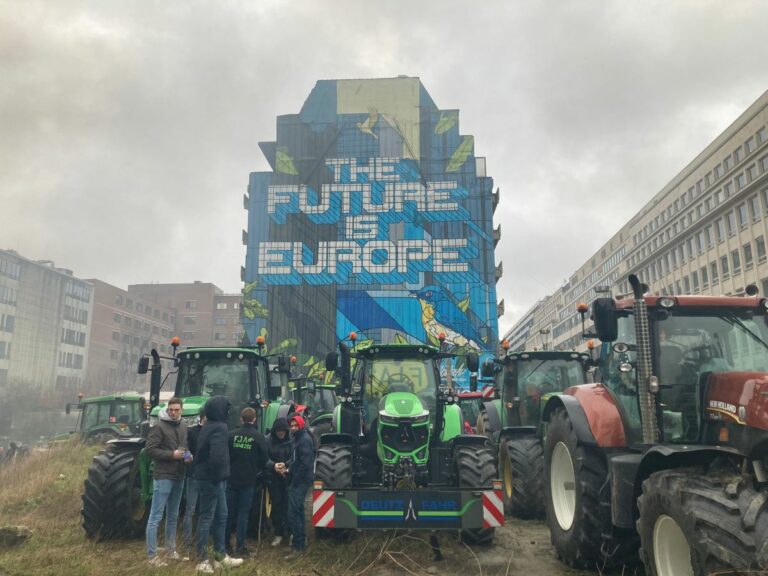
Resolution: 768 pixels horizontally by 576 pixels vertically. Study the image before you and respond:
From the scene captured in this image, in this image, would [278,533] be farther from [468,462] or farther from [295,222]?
[295,222]

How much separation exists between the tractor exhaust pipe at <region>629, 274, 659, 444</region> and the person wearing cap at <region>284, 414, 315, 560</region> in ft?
13.1

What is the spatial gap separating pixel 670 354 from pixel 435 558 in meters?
3.43

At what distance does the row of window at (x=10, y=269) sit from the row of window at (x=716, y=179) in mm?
50758

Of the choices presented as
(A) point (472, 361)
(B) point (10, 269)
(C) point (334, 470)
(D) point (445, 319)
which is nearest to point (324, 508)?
(C) point (334, 470)

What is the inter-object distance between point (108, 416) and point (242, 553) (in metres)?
13.2

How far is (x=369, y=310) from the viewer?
3725cm

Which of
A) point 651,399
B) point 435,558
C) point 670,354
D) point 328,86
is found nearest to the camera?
point 651,399

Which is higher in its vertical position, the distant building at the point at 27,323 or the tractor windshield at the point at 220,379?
the distant building at the point at 27,323

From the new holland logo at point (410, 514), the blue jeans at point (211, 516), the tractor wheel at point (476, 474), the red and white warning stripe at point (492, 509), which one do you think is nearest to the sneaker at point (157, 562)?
the blue jeans at point (211, 516)

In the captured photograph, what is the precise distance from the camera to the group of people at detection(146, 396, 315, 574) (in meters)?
6.49

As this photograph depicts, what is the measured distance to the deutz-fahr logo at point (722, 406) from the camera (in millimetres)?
4449

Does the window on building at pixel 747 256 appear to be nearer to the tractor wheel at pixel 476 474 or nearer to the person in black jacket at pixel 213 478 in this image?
the tractor wheel at pixel 476 474

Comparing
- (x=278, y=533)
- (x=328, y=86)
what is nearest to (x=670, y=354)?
(x=278, y=533)

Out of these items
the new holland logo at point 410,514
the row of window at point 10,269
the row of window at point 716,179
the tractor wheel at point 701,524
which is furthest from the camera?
the row of window at point 716,179
